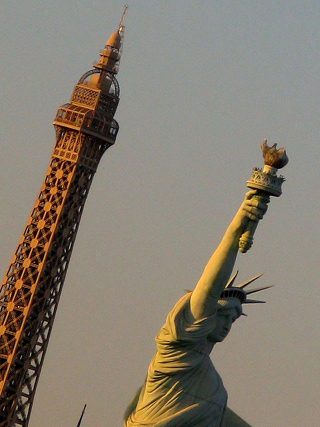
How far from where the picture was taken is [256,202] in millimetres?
41750

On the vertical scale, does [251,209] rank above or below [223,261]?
above

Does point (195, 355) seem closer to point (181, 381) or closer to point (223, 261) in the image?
point (181, 381)

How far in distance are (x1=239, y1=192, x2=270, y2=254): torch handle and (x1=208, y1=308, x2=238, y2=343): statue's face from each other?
4.55ft

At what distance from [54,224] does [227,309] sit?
63.5 metres

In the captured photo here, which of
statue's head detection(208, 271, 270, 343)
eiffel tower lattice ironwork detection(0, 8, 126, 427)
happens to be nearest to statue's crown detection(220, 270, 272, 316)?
statue's head detection(208, 271, 270, 343)

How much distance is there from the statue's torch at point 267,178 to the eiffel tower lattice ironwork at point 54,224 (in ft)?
204

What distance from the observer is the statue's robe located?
42.3 metres

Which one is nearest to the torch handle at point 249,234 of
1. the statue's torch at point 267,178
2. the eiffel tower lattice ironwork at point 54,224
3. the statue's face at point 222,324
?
the statue's torch at point 267,178

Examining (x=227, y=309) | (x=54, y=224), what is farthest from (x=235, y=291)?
(x=54, y=224)

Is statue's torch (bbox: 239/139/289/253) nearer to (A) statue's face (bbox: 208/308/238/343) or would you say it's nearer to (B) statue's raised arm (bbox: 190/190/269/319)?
(B) statue's raised arm (bbox: 190/190/269/319)

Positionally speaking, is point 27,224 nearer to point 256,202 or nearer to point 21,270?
point 21,270

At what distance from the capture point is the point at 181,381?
Result: 42688 millimetres

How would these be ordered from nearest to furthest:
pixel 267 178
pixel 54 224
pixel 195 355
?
pixel 267 178 < pixel 195 355 < pixel 54 224

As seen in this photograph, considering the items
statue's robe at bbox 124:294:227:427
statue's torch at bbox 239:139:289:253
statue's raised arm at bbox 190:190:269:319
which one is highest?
statue's torch at bbox 239:139:289:253
